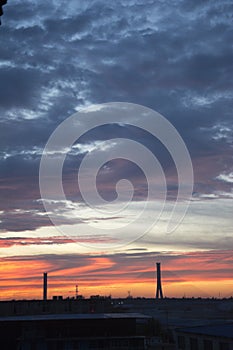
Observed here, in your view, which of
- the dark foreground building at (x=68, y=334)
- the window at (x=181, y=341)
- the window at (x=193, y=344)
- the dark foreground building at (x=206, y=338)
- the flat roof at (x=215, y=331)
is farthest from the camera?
the window at (x=181, y=341)

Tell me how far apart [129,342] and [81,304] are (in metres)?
34.5

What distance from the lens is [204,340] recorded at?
71.1 meters

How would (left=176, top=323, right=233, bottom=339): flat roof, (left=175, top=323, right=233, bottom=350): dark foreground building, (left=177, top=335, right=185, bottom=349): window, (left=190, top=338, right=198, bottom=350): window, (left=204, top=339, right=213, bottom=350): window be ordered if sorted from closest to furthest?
(left=175, top=323, right=233, bottom=350): dark foreground building
(left=176, top=323, right=233, bottom=339): flat roof
(left=204, top=339, right=213, bottom=350): window
(left=190, top=338, right=198, bottom=350): window
(left=177, top=335, right=185, bottom=349): window

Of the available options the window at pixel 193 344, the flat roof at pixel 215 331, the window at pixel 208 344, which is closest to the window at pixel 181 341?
the flat roof at pixel 215 331

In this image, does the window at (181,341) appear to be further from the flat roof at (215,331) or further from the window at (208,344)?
the window at (208,344)

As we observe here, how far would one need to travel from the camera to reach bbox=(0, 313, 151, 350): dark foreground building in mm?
56562

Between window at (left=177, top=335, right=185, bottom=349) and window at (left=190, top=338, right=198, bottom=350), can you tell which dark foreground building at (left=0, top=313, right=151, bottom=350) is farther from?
window at (left=177, top=335, right=185, bottom=349)

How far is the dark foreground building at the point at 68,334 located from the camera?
5656 cm

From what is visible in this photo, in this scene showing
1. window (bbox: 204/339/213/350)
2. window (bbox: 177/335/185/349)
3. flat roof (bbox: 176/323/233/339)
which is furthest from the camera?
window (bbox: 177/335/185/349)

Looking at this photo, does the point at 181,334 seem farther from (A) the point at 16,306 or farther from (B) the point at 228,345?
(A) the point at 16,306

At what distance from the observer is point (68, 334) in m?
57.2

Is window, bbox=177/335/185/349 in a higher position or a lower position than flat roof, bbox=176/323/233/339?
lower

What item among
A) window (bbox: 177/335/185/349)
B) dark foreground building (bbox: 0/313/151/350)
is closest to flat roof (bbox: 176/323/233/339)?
window (bbox: 177/335/185/349)

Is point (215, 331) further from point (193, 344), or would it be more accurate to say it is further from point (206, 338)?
point (193, 344)
